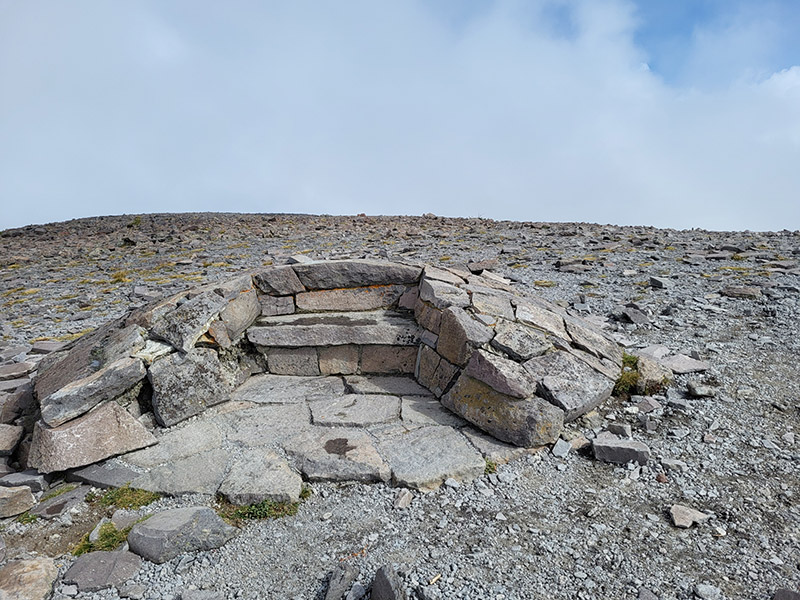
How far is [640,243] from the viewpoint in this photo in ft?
52.7

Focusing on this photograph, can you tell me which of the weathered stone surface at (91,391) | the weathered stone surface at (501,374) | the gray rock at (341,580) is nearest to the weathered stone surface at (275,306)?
the weathered stone surface at (91,391)

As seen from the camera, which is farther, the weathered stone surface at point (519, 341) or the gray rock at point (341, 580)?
the weathered stone surface at point (519, 341)

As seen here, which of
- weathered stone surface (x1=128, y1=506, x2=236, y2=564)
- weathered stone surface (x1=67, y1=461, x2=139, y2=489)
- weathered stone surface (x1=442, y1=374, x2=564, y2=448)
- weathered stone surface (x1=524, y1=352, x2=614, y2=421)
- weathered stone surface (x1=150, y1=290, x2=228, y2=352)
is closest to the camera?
weathered stone surface (x1=128, y1=506, x2=236, y2=564)

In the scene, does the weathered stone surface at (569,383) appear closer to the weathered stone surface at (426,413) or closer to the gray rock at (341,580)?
the weathered stone surface at (426,413)

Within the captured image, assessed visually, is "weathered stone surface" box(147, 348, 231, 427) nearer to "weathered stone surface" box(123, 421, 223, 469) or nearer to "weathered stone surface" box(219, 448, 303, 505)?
"weathered stone surface" box(123, 421, 223, 469)

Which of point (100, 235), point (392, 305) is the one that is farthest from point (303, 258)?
point (100, 235)

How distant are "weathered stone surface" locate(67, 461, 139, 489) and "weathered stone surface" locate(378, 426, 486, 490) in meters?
2.35

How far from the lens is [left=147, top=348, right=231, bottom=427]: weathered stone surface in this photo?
5508 millimetres

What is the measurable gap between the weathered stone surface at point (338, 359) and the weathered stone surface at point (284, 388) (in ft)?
0.45

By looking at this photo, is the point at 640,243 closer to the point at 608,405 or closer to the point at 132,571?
the point at 608,405

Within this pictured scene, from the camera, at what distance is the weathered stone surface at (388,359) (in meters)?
6.57

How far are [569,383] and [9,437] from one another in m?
5.78

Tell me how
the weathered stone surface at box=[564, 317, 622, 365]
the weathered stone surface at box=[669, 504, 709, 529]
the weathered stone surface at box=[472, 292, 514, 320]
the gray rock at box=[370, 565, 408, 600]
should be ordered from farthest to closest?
1. the weathered stone surface at box=[564, 317, 622, 365]
2. the weathered stone surface at box=[472, 292, 514, 320]
3. the weathered stone surface at box=[669, 504, 709, 529]
4. the gray rock at box=[370, 565, 408, 600]

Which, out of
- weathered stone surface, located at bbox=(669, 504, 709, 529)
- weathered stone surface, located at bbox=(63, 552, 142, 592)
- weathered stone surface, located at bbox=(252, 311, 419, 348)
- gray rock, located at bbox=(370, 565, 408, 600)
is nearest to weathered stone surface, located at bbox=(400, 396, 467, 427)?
weathered stone surface, located at bbox=(252, 311, 419, 348)
